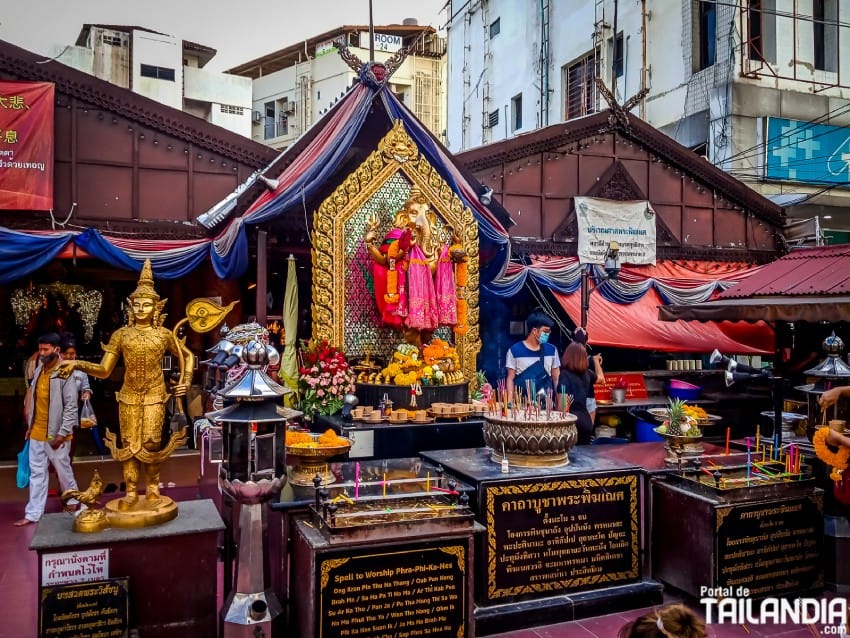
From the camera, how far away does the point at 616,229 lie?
38.8 feet

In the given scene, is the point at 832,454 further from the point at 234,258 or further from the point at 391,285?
the point at 234,258

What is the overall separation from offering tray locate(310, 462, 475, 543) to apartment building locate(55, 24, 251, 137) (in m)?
20.1

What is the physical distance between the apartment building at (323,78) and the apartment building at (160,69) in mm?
1552

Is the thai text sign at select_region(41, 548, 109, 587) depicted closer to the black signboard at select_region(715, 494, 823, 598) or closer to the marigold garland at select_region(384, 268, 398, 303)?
the black signboard at select_region(715, 494, 823, 598)

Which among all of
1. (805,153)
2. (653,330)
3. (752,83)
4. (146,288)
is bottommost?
(653,330)

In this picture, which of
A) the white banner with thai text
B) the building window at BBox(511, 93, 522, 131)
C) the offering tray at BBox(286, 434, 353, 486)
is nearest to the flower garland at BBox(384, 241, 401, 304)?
the offering tray at BBox(286, 434, 353, 486)

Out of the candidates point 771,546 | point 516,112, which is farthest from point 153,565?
point 516,112

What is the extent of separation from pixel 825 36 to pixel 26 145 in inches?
636

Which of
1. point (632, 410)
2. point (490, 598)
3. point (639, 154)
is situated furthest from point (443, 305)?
point (639, 154)

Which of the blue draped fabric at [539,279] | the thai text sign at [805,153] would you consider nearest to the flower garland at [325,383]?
the blue draped fabric at [539,279]

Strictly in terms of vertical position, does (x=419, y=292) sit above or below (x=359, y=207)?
below

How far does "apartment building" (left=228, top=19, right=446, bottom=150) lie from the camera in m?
25.3

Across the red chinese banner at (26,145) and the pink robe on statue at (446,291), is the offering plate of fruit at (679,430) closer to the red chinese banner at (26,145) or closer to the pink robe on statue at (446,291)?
the pink robe on statue at (446,291)

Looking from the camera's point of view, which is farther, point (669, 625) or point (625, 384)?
point (625, 384)
